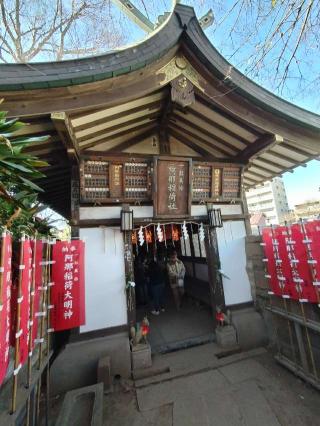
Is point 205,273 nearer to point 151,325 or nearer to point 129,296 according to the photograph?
point 151,325

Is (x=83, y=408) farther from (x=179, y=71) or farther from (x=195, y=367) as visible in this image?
(x=179, y=71)

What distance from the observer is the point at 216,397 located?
4371 millimetres

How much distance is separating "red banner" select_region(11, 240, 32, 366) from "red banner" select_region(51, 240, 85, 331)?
180 cm

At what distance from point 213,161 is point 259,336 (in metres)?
5.17

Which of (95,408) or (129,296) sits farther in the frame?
(129,296)

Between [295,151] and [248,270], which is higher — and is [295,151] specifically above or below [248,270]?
above

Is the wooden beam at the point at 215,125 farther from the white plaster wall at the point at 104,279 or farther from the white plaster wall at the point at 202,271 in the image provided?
the white plaster wall at the point at 202,271

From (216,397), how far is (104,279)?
3383 mm

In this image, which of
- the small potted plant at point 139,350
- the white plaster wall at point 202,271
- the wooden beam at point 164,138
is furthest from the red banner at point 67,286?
the white plaster wall at point 202,271

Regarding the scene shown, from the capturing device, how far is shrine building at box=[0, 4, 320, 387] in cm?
418

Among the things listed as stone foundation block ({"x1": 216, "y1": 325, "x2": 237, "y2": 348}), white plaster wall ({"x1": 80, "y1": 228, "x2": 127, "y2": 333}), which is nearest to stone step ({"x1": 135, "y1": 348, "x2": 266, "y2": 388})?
stone foundation block ({"x1": 216, "y1": 325, "x2": 237, "y2": 348})

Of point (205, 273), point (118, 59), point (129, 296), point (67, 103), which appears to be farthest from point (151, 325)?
point (118, 59)

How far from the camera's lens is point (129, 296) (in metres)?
5.59

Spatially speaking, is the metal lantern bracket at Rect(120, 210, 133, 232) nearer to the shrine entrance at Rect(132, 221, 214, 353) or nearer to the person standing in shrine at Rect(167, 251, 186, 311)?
the shrine entrance at Rect(132, 221, 214, 353)
